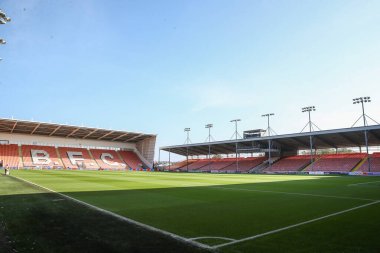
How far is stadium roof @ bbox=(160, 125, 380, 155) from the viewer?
1953 inches

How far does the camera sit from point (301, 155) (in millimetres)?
66688

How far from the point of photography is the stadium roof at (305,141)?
49594mm

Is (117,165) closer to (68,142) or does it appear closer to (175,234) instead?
(68,142)

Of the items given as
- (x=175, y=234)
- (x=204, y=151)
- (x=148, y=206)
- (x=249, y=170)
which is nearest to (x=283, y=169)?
(x=249, y=170)

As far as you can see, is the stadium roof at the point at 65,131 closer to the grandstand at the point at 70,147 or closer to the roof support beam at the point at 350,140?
the grandstand at the point at 70,147

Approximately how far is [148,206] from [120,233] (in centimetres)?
447

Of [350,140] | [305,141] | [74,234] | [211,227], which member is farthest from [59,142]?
[211,227]

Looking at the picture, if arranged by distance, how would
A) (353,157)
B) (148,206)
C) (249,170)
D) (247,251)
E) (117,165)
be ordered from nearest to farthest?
(247,251)
(148,206)
(353,157)
(249,170)
(117,165)

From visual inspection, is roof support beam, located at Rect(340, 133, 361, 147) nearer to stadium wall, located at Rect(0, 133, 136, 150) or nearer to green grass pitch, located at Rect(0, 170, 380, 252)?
green grass pitch, located at Rect(0, 170, 380, 252)

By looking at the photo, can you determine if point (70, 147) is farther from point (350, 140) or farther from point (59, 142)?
point (350, 140)

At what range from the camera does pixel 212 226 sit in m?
7.42

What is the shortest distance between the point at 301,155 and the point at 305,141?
792 centimetres

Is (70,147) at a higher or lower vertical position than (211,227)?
higher

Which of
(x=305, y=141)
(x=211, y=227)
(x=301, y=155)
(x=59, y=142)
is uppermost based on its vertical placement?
(x=59, y=142)
